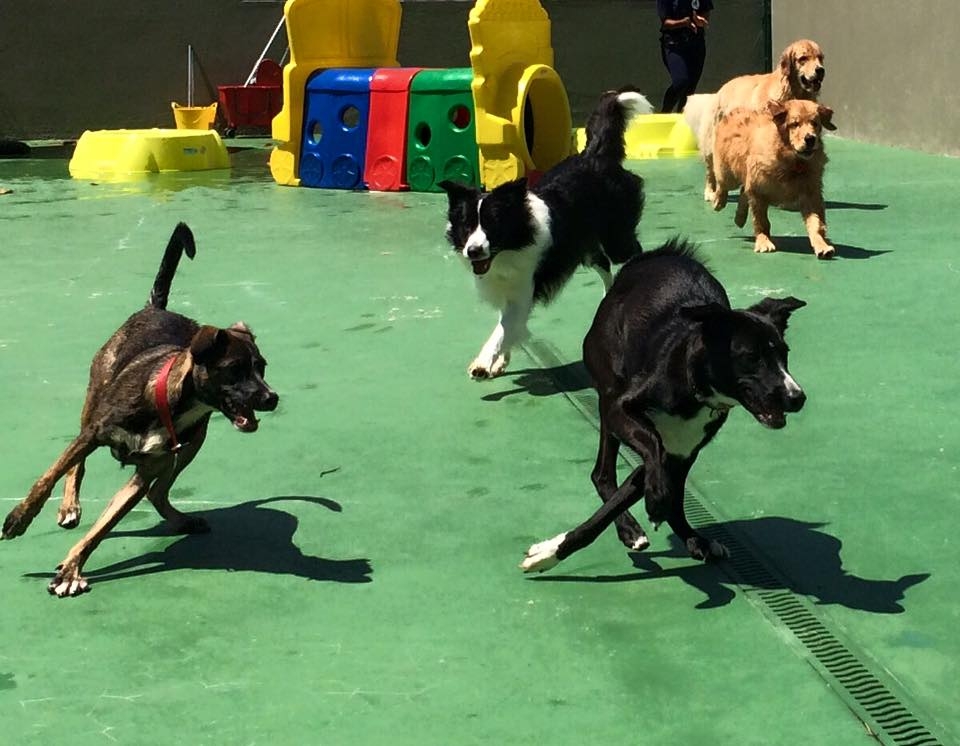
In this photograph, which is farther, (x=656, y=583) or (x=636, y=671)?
(x=656, y=583)

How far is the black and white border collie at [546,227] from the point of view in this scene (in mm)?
6297

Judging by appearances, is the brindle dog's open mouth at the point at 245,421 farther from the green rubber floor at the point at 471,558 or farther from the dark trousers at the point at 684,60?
A: the dark trousers at the point at 684,60

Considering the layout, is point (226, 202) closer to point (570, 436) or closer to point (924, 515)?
point (570, 436)

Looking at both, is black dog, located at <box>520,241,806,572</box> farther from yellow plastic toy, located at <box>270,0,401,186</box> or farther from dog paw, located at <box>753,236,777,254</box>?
yellow plastic toy, located at <box>270,0,401,186</box>

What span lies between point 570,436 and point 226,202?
7.39 m

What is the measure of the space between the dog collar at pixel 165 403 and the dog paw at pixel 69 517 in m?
0.47

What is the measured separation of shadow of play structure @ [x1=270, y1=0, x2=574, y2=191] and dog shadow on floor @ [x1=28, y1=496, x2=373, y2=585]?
7.48 metres

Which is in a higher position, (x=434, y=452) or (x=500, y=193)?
(x=500, y=193)

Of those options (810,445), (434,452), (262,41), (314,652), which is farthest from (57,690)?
(262,41)

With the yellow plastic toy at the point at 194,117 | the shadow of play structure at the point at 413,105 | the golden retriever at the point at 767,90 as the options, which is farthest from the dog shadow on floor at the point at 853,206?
the yellow plastic toy at the point at 194,117

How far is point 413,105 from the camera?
41.6ft

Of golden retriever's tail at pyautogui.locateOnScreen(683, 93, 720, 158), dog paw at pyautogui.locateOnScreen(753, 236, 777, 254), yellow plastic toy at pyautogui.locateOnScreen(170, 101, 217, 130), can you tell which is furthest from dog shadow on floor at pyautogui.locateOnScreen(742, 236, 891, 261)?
yellow plastic toy at pyautogui.locateOnScreen(170, 101, 217, 130)

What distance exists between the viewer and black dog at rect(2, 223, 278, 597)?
4051mm

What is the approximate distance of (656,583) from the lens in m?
3.98
